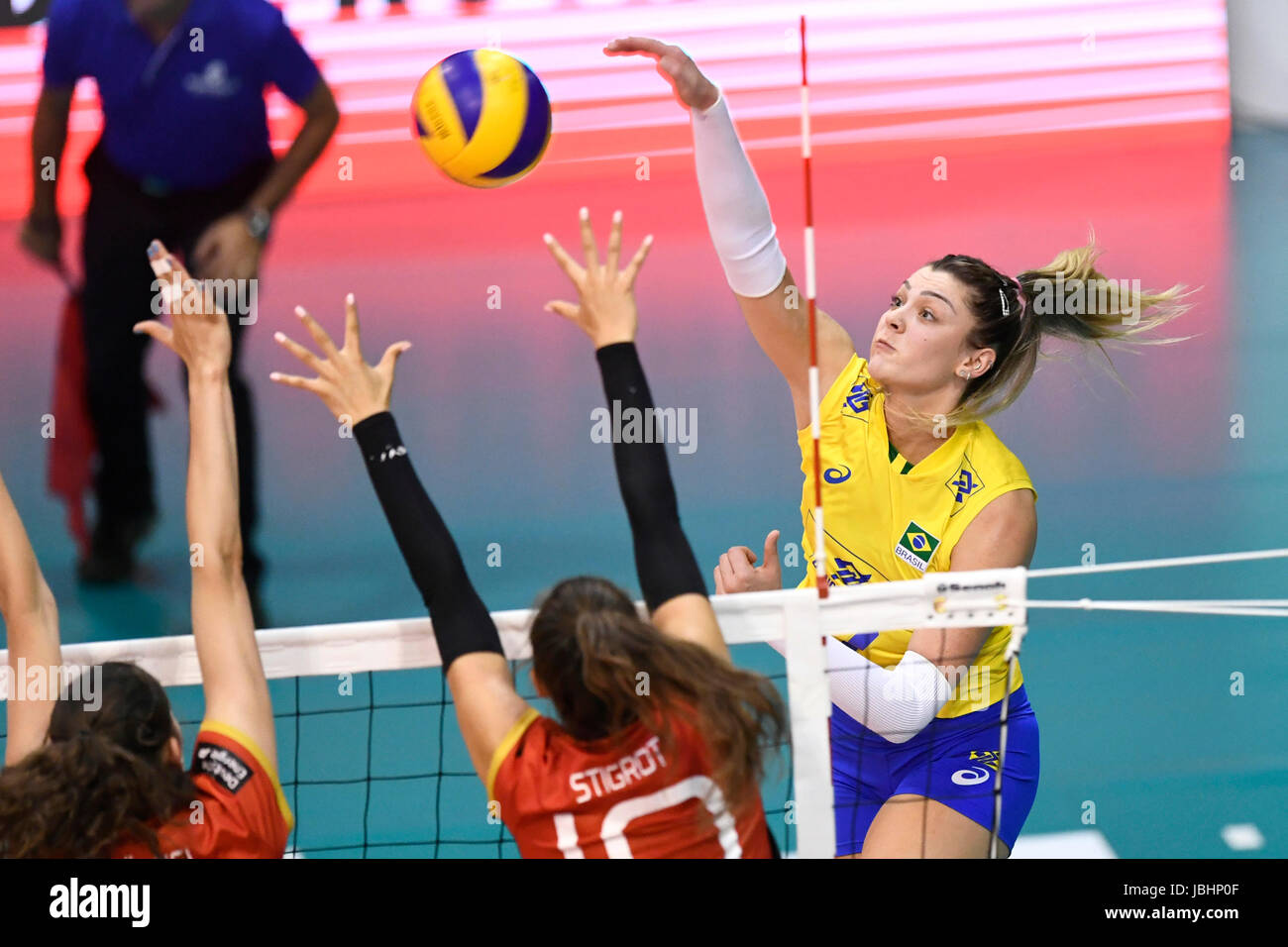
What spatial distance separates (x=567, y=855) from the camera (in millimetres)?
2170

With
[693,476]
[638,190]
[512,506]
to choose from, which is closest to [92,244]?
[512,506]

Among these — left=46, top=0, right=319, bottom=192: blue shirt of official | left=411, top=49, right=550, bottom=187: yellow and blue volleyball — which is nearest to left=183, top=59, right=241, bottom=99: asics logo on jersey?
left=46, top=0, right=319, bottom=192: blue shirt of official

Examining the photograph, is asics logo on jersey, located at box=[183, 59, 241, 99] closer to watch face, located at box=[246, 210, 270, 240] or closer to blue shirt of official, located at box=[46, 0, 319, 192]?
blue shirt of official, located at box=[46, 0, 319, 192]

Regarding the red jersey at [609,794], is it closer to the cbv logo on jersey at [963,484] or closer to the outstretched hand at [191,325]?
the outstretched hand at [191,325]

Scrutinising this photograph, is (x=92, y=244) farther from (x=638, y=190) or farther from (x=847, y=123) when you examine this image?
(x=847, y=123)

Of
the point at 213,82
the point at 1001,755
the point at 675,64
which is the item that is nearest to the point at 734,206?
the point at 675,64

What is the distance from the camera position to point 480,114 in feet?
10.2

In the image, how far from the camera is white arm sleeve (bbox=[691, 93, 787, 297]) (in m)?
2.75

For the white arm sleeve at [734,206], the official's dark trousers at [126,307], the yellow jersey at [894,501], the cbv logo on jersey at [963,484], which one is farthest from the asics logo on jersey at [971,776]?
the official's dark trousers at [126,307]

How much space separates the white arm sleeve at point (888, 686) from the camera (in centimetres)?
263

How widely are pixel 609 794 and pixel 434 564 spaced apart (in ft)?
Answer: 1.49

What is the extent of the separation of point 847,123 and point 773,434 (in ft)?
11.2

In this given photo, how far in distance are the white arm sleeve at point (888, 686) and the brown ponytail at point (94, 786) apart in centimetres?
110

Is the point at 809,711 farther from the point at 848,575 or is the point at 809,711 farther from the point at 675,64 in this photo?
the point at 675,64
